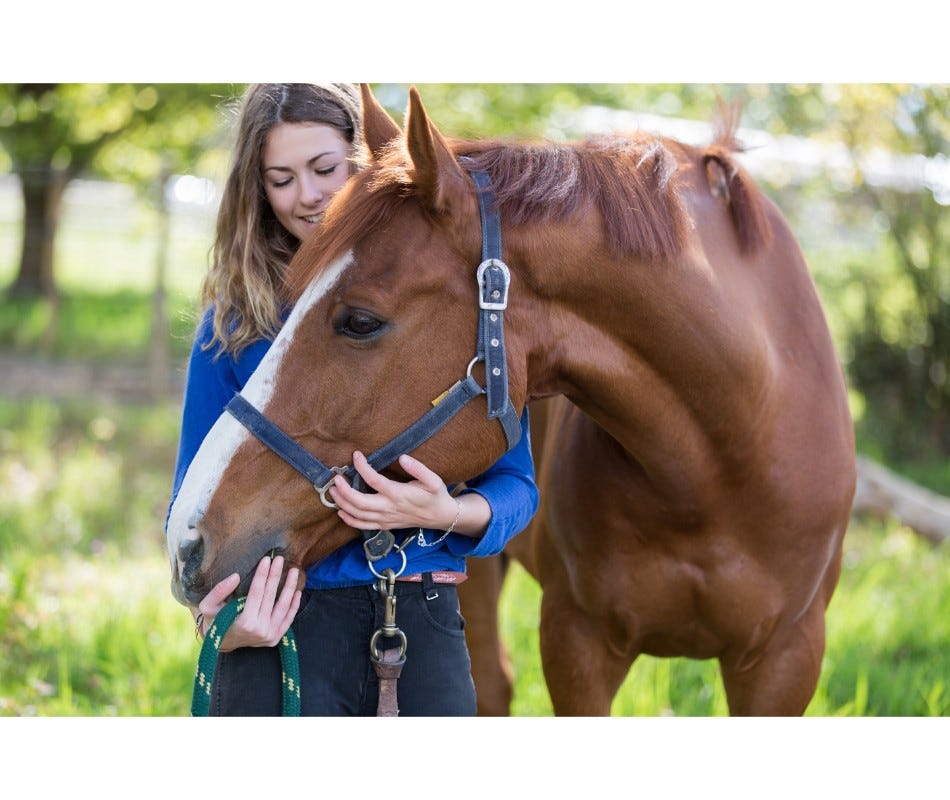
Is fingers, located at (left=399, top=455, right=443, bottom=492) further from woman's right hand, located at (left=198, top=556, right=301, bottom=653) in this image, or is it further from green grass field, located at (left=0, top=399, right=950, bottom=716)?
green grass field, located at (left=0, top=399, right=950, bottom=716)

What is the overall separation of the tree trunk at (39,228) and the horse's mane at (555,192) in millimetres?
10090

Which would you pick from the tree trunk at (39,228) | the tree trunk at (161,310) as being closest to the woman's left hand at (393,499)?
the tree trunk at (161,310)

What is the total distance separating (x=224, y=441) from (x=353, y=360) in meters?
0.31

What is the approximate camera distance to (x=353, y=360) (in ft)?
6.30

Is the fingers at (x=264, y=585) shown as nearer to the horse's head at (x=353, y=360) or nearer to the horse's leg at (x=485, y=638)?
the horse's head at (x=353, y=360)

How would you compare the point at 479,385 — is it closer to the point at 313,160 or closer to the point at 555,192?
the point at 555,192

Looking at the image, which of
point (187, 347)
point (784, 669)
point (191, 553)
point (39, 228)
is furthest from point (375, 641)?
point (39, 228)

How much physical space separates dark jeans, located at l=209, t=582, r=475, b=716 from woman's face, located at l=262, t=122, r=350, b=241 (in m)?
0.90

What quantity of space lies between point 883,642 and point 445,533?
10.9 ft

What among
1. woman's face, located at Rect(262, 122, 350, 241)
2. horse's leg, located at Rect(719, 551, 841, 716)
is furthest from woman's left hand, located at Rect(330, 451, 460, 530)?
horse's leg, located at Rect(719, 551, 841, 716)

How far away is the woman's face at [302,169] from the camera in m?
2.30

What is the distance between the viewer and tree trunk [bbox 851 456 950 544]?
6734 millimetres

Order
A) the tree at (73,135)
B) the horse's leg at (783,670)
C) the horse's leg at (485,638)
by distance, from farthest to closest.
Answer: the tree at (73,135) → the horse's leg at (485,638) → the horse's leg at (783,670)

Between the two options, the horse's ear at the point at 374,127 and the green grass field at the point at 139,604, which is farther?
the green grass field at the point at 139,604
